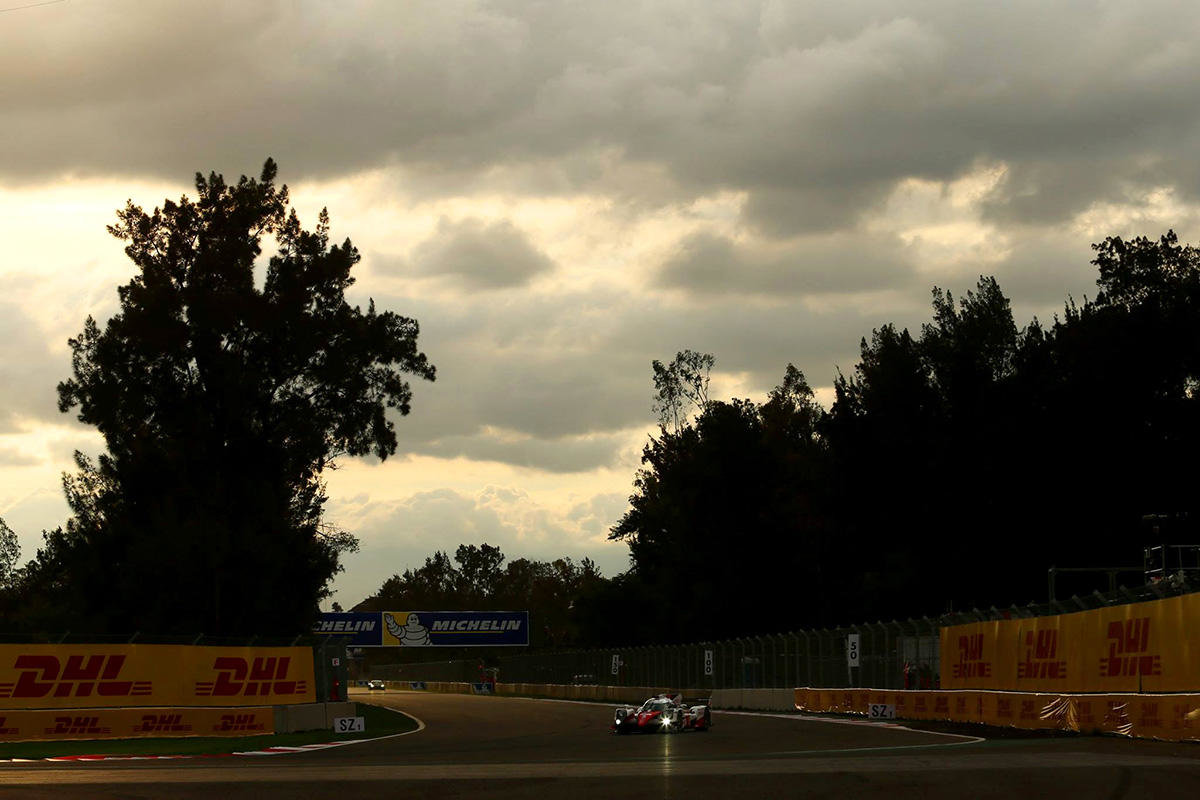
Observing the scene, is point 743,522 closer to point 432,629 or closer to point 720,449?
point 720,449

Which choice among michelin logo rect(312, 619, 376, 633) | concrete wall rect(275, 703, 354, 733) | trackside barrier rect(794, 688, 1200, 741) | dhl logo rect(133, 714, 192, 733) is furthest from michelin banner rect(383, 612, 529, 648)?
dhl logo rect(133, 714, 192, 733)

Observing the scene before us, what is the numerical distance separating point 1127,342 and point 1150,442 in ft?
16.0

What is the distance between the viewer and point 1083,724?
26.5 metres

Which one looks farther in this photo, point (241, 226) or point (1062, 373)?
point (1062, 373)

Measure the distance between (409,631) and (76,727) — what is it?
72824 millimetres

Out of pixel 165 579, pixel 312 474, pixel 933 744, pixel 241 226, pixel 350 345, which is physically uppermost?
pixel 241 226

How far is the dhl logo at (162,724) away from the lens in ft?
110

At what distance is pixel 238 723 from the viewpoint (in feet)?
117

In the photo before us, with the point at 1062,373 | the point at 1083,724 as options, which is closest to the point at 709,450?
the point at 1062,373

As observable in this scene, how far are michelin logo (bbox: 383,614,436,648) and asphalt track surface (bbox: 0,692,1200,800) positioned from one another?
75984 millimetres

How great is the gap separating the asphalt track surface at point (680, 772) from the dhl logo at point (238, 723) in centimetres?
822

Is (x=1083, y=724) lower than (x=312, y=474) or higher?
lower

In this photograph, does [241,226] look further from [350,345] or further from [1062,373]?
[1062,373]

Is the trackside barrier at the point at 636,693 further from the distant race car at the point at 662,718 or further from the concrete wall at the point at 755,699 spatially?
the distant race car at the point at 662,718
